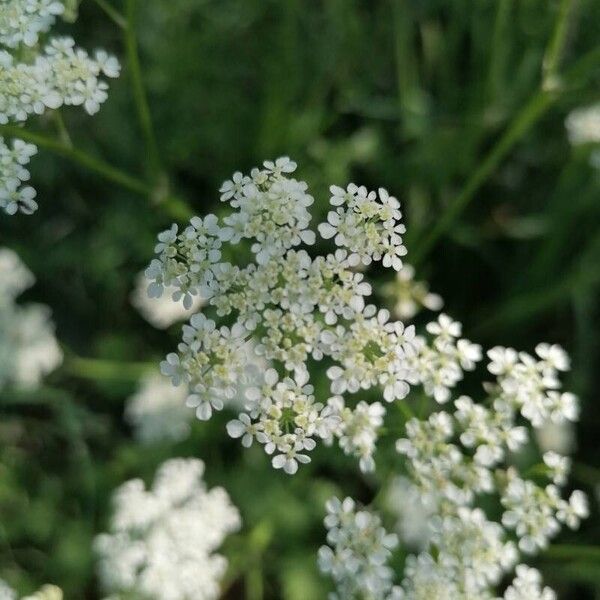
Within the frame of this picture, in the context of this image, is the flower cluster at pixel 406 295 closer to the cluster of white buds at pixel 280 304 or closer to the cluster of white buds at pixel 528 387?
the cluster of white buds at pixel 528 387

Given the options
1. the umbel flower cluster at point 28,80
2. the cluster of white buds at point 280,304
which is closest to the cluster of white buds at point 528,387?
the cluster of white buds at point 280,304

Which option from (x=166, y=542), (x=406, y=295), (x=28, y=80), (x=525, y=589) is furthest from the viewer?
(x=406, y=295)

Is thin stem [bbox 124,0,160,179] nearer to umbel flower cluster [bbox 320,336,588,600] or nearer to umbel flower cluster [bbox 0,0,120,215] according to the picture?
umbel flower cluster [bbox 0,0,120,215]

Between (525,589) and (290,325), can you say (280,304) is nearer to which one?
(290,325)

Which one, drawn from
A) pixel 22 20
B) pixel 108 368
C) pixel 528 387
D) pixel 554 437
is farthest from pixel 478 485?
pixel 108 368

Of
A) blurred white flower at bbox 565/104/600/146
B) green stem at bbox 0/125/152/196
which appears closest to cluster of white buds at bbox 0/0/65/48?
green stem at bbox 0/125/152/196

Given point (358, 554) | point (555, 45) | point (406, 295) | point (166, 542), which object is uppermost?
point (555, 45)

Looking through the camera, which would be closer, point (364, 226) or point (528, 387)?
point (364, 226)
